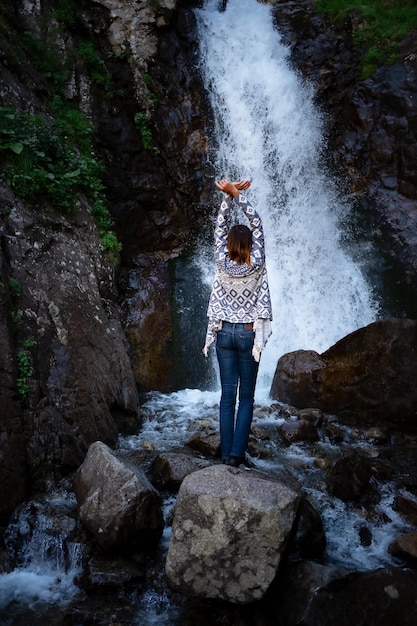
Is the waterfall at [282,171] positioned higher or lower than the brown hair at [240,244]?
higher

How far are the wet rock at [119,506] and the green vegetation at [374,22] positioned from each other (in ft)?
40.9

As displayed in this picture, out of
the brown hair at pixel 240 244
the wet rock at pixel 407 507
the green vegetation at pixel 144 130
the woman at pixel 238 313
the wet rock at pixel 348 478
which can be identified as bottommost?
the wet rock at pixel 407 507

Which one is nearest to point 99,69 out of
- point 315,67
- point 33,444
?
point 315,67

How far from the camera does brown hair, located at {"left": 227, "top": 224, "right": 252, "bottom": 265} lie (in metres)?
4.21

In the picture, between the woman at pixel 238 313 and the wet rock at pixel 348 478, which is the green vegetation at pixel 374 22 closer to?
the woman at pixel 238 313

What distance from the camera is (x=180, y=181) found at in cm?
1159

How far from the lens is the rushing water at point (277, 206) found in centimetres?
712

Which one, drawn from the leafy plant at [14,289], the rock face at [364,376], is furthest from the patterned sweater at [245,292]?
the rock face at [364,376]

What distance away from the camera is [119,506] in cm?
391

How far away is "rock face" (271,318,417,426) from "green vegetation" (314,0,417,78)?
8.71m

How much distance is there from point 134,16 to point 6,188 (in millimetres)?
7918

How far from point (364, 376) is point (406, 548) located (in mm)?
3522

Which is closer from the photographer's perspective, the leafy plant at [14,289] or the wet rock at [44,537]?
the wet rock at [44,537]

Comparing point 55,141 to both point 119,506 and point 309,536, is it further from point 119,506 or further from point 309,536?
point 309,536
